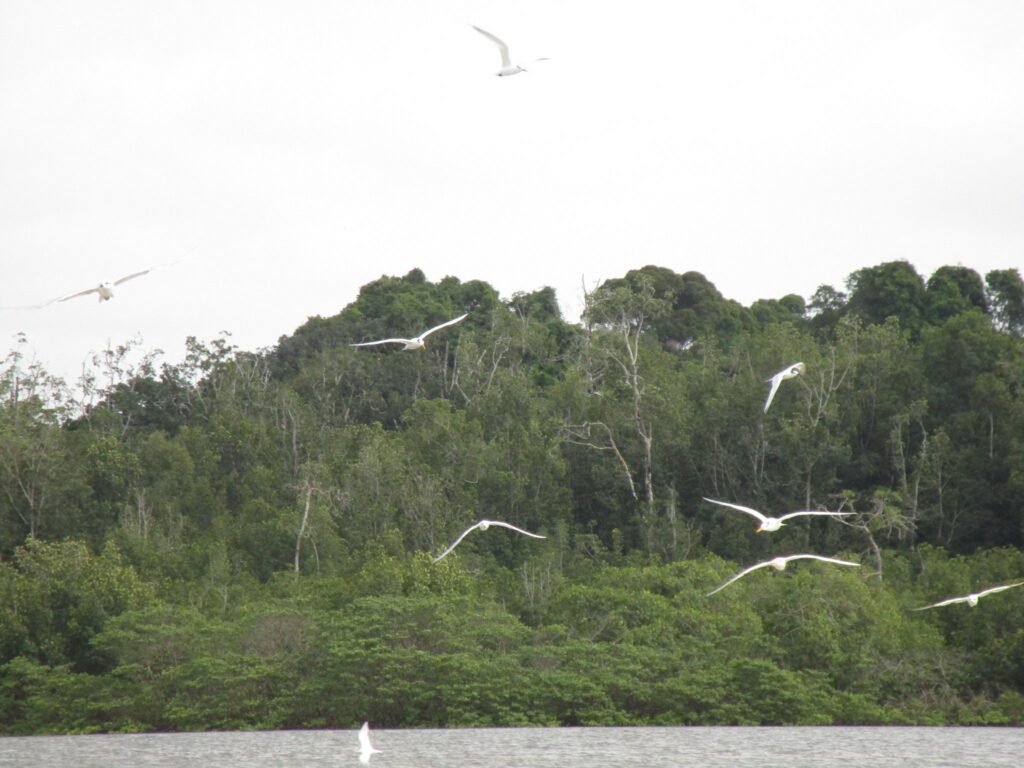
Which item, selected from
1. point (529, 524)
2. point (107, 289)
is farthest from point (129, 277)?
point (529, 524)

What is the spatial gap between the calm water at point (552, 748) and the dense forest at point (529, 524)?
1084 millimetres

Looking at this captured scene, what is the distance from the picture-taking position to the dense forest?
147 ft

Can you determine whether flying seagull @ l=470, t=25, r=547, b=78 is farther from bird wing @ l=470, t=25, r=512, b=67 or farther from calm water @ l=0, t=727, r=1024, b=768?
calm water @ l=0, t=727, r=1024, b=768

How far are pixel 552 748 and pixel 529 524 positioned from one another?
772 inches

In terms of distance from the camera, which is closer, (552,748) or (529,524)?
(552,748)

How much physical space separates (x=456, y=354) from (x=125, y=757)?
32858mm

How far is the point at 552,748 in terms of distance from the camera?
133 feet

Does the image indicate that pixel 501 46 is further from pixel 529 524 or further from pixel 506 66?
pixel 529 524

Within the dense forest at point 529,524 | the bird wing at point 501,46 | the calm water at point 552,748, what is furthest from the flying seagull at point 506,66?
the dense forest at point 529,524

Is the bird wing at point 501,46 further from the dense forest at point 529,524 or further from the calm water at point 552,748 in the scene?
the dense forest at point 529,524

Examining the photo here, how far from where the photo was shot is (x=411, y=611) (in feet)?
149

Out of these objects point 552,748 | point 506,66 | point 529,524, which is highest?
point 506,66

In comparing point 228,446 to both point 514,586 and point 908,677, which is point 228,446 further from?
point 908,677

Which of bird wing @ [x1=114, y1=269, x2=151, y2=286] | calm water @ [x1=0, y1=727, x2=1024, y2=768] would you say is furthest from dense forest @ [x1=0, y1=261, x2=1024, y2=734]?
bird wing @ [x1=114, y1=269, x2=151, y2=286]
